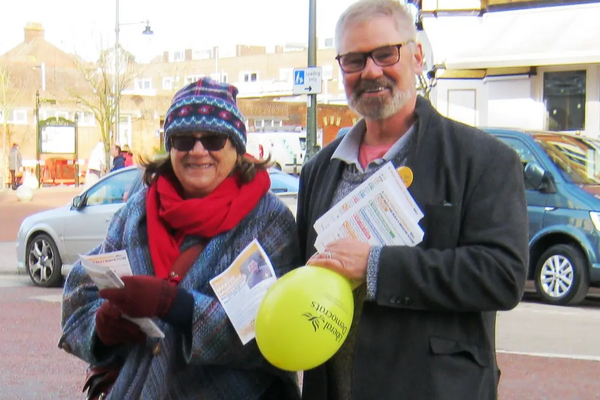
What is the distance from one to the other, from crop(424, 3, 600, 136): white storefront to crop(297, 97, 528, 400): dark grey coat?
1502cm

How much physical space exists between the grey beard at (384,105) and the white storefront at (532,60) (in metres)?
14.9

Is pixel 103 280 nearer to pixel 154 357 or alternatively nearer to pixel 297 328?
pixel 154 357

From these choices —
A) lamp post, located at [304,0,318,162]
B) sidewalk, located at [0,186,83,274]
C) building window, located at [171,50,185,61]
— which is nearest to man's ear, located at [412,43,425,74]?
sidewalk, located at [0,186,83,274]

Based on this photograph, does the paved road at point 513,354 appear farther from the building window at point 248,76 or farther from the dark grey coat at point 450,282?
the building window at point 248,76

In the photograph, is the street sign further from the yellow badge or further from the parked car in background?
the yellow badge

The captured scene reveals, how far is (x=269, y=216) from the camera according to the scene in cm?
284

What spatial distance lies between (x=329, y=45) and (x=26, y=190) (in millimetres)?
63521

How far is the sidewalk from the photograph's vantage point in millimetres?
14625

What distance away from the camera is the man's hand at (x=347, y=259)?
2.38m


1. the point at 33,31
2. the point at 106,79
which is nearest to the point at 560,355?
the point at 106,79

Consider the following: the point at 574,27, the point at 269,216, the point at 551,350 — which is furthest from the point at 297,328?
the point at 574,27

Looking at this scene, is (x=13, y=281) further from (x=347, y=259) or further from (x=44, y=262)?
(x=347, y=259)

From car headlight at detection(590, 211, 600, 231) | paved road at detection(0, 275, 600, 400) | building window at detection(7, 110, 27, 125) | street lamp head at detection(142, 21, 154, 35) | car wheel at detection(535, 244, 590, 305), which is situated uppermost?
street lamp head at detection(142, 21, 154, 35)

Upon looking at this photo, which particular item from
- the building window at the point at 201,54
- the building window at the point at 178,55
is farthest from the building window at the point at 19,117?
the building window at the point at 178,55
